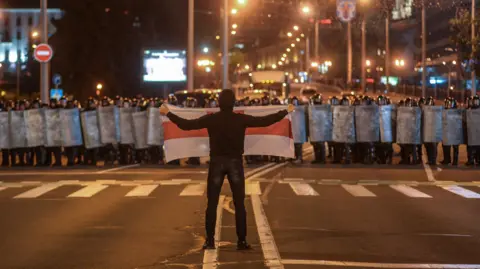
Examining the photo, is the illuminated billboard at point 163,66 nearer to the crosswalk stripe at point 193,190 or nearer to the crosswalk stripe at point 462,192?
the crosswalk stripe at point 193,190

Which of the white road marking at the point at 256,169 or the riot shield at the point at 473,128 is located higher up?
the riot shield at the point at 473,128

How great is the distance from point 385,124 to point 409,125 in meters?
0.73

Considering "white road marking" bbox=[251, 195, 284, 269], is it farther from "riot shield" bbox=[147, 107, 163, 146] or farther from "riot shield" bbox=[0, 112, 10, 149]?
"riot shield" bbox=[0, 112, 10, 149]

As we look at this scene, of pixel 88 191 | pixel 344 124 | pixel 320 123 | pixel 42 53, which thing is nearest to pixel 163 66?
pixel 42 53

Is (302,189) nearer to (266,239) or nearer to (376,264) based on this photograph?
(266,239)

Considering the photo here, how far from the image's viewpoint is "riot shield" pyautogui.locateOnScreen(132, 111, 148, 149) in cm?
2595

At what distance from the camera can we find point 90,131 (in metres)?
25.9

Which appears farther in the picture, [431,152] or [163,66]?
[163,66]

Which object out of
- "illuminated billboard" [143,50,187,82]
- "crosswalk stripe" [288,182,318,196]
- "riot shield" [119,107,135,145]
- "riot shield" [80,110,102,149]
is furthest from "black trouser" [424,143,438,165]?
"illuminated billboard" [143,50,187,82]

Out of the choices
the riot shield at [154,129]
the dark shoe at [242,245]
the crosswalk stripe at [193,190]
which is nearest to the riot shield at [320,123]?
the riot shield at [154,129]

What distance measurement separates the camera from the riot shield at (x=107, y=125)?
85.3 feet

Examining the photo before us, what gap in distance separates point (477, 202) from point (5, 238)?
9222 mm

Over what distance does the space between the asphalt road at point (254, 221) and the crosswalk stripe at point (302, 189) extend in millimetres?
23

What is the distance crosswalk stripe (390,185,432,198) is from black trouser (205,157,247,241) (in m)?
7.86
